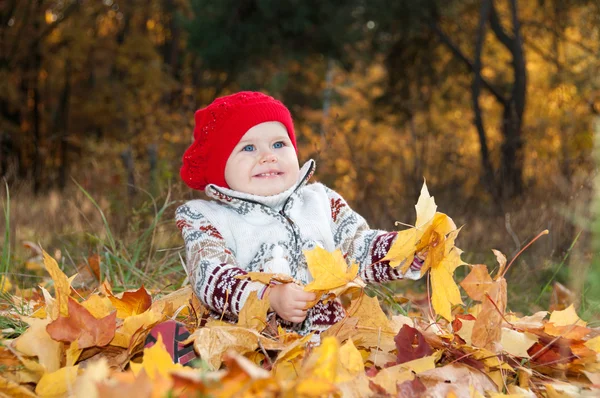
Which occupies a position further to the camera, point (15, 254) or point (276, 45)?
point (276, 45)

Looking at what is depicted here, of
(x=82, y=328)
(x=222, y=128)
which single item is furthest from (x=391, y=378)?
(x=222, y=128)

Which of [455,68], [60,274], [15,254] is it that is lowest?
[15,254]

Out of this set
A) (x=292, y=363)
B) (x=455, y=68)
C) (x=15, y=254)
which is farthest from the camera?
(x=455, y=68)

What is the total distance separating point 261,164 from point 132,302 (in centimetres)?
58

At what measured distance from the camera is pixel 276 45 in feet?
31.1

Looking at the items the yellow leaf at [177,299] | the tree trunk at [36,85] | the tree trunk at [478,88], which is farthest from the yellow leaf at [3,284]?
the tree trunk at [36,85]

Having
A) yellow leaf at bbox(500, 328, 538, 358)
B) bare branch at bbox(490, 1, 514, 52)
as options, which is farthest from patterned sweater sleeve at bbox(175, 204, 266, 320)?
bare branch at bbox(490, 1, 514, 52)

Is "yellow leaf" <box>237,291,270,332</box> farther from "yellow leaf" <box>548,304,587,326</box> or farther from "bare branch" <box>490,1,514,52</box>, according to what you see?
"bare branch" <box>490,1,514,52</box>

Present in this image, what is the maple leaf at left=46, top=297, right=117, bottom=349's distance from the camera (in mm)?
1346

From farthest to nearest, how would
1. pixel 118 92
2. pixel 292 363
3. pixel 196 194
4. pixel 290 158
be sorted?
1. pixel 118 92
2. pixel 196 194
3. pixel 290 158
4. pixel 292 363

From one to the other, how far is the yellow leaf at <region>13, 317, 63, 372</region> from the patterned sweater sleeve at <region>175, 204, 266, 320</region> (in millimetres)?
400

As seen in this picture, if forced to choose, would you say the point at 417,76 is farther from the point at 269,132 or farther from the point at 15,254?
the point at 269,132

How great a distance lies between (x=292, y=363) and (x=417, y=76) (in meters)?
9.33

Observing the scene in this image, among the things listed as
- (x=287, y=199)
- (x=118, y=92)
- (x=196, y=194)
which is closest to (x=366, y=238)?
(x=287, y=199)
